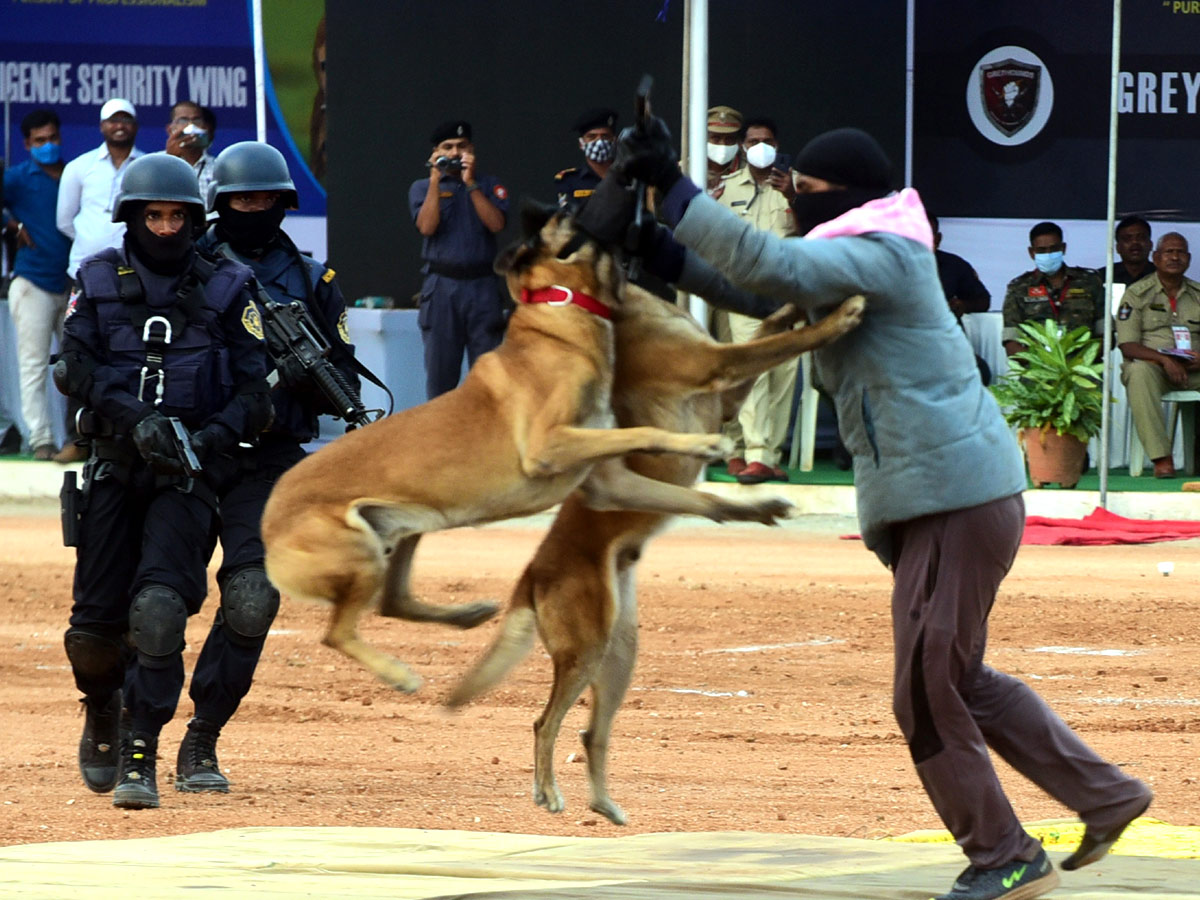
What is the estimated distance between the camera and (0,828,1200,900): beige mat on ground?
490 centimetres

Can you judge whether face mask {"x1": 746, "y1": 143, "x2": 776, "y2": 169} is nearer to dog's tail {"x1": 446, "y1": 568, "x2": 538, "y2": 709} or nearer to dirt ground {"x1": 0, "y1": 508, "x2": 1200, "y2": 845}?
dirt ground {"x1": 0, "y1": 508, "x2": 1200, "y2": 845}

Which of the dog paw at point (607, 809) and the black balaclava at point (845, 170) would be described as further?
the dog paw at point (607, 809)

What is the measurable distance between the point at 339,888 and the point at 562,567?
1.09 meters

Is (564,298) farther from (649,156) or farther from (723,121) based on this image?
(723,121)

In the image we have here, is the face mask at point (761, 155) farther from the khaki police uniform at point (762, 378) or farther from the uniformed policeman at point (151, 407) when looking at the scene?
the uniformed policeman at point (151, 407)

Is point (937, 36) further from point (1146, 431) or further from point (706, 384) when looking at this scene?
point (706, 384)

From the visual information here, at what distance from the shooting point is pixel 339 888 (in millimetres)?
4949

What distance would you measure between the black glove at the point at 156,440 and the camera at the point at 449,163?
788 centimetres

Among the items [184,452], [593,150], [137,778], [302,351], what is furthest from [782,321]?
[593,150]

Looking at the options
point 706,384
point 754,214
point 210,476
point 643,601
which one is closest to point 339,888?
point 706,384

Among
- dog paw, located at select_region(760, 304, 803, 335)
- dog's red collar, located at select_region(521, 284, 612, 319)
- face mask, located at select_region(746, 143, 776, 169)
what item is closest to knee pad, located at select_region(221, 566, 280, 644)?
dog's red collar, located at select_region(521, 284, 612, 319)

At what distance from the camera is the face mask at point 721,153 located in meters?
14.2

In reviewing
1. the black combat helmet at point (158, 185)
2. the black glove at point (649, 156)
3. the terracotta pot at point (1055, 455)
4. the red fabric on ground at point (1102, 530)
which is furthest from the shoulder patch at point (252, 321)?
the terracotta pot at point (1055, 455)

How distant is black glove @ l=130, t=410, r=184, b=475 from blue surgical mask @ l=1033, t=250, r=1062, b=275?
957cm
